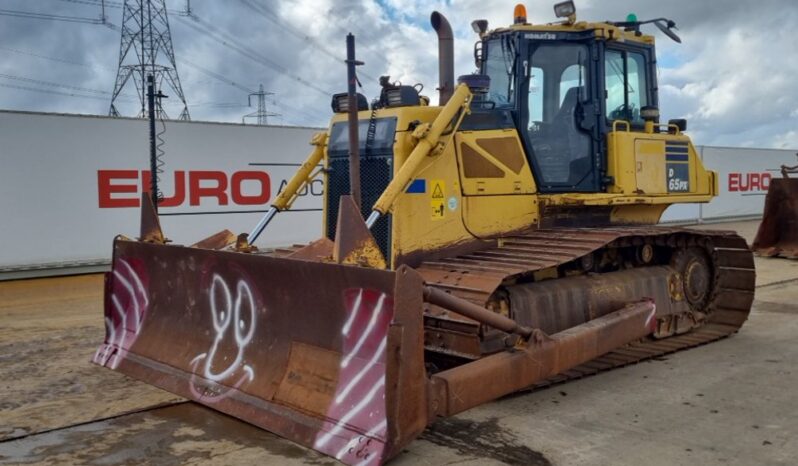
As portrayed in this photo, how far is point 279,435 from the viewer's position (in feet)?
14.6

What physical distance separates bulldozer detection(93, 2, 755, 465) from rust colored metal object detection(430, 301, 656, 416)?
0.02 metres

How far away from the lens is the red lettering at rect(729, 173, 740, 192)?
75.6 ft

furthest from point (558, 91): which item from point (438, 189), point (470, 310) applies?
point (470, 310)

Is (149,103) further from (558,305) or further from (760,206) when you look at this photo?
(760,206)

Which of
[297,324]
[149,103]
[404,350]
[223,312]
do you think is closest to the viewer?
[404,350]

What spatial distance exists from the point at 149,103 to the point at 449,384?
499cm

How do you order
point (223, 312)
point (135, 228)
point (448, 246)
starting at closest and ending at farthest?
point (223, 312)
point (448, 246)
point (135, 228)

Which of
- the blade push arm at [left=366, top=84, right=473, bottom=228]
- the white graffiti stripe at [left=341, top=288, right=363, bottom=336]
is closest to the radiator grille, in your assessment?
the blade push arm at [left=366, top=84, right=473, bottom=228]

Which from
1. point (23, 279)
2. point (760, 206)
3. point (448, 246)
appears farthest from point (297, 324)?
point (760, 206)

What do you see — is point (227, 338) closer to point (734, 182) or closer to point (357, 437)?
point (357, 437)

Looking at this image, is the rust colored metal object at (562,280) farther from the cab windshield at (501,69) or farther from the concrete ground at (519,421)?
the cab windshield at (501,69)

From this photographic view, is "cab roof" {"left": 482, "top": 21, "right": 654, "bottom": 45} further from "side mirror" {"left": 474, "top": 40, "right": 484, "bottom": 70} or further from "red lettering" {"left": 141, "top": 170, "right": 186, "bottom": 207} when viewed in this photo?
"red lettering" {"left": 141, "top": 170, "right": 186, "bottom": 207}

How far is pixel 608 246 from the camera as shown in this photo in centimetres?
663

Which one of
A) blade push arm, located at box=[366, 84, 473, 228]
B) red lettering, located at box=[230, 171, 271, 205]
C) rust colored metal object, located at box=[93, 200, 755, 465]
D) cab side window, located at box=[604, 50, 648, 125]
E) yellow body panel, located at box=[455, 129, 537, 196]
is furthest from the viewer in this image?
red lettering, located at box=[230, 171, 271, 205]
